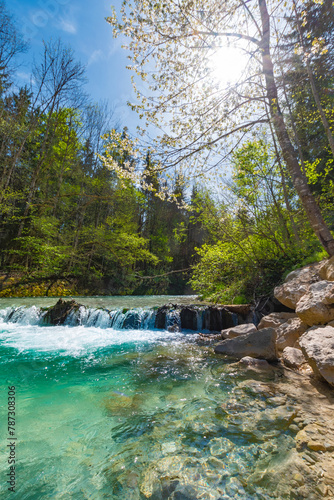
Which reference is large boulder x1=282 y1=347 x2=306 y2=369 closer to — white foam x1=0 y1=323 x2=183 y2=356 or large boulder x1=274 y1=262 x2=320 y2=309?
large boulder x1=274 y1=262 x2=320 y2=309

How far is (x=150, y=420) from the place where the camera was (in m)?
2.28

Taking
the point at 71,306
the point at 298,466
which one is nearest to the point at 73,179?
the point at 71,306

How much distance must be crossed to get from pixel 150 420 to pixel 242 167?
7.72 m

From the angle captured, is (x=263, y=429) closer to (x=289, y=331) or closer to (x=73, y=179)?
(x=289, y=331)

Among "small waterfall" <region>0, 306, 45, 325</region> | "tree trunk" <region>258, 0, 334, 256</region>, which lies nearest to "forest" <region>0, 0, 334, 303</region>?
"tree trunk" <region>258, 0, 334, 256</region>

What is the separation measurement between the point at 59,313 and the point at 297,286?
8205 mm

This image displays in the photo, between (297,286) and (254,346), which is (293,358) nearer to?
(254,346)

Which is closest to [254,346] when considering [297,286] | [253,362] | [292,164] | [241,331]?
[253,362]

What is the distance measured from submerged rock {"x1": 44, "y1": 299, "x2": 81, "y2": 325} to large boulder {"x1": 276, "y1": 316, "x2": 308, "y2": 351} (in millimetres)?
7282

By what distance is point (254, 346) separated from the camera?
413cm

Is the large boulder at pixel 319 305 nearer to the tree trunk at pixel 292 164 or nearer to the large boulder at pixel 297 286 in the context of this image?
the large boulder at pixel 297 286

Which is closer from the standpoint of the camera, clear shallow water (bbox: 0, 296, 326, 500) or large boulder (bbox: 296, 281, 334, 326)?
clear shallow water (bbox: 0, 296, 326, 500)

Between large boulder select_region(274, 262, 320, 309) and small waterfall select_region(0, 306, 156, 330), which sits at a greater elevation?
large boulder select_region(274, 262, 320, 309)

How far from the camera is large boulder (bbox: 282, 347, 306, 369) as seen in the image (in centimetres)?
353
